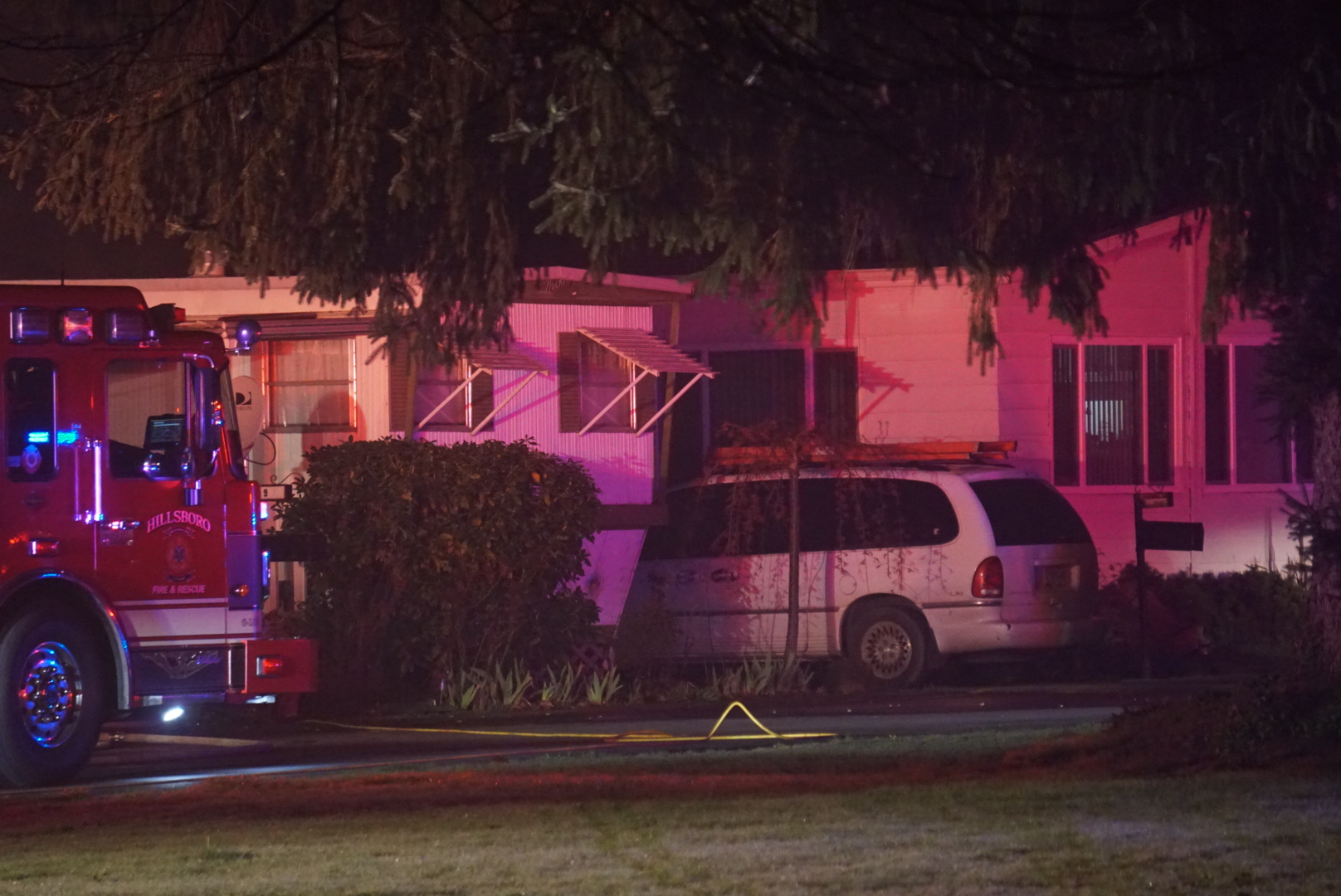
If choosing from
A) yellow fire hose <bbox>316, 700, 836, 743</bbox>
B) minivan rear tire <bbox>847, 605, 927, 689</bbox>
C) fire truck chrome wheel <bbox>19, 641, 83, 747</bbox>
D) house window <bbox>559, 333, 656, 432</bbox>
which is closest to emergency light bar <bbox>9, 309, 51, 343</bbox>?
fire truck chrome wheel <bbox>19, 641, 83, 747</bbox>

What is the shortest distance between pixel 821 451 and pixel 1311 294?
6488 millimetres

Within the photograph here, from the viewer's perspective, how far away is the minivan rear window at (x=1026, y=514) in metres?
15.1

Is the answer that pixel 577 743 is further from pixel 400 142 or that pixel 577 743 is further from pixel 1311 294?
pixel 1311 294

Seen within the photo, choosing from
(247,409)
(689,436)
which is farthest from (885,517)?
(247,409)

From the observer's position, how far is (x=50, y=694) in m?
10.4

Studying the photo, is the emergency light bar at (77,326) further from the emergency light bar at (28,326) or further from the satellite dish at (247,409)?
the satellite dish at (247,409)

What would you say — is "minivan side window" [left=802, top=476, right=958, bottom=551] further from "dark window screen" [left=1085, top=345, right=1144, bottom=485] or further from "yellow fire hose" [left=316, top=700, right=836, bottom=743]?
"dark window screen" [left=1085, top=345, right=1144, bottom=485]

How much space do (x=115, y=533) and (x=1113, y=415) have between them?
12.5m

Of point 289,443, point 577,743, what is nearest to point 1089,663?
point 577,743

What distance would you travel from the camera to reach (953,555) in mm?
15062

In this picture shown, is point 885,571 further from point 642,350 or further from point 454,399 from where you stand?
point 454,399

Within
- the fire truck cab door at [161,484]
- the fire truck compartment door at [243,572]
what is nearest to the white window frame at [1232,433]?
the fire truck compartment door at [243,572]

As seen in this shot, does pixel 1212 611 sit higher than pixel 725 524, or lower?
lower

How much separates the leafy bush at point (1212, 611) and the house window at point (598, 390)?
5.13 meters
